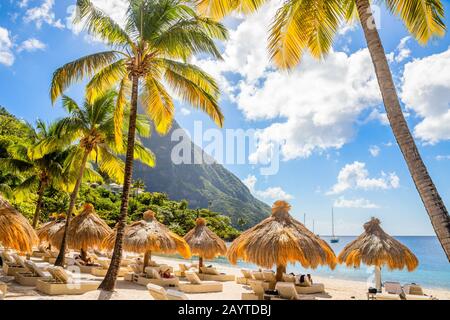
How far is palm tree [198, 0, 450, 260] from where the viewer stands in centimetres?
439

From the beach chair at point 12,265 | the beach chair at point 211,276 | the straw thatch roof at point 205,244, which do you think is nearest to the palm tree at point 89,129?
the beach chair at point 12,265

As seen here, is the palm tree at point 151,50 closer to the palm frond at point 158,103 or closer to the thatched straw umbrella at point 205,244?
the palm frond at point 158,103

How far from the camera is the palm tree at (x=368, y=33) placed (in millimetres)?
4391

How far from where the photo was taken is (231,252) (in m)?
10.5

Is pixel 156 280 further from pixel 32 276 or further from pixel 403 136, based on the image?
pixel 403 136

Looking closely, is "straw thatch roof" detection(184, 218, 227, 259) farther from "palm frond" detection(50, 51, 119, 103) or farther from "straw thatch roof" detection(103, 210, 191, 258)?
"palm frond" detection(50, 51, 119, 103)

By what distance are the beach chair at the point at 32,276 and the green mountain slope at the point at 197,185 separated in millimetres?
74127

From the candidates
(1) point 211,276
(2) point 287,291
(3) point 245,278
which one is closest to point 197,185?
(1) point 211,276

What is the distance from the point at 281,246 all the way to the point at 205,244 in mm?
6339

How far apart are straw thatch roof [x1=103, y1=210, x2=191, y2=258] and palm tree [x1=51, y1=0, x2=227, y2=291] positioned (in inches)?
110

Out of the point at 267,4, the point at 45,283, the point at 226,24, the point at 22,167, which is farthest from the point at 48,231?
the point at 267,4

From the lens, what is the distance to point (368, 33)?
5.47 m

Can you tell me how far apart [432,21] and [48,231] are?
1695 centimetres
